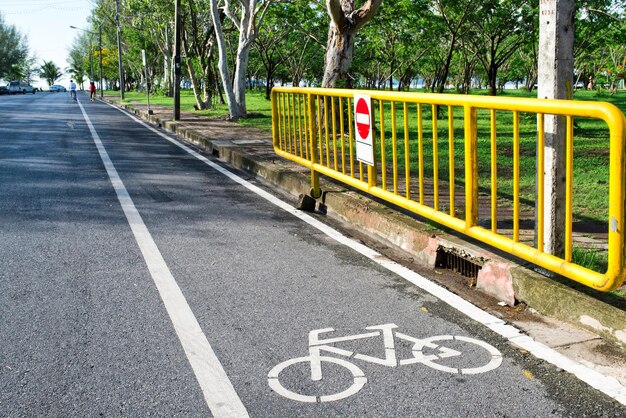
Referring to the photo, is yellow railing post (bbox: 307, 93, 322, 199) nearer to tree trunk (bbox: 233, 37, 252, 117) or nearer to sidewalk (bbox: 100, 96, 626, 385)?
sidewalk (bbox: 100, 96, 626, 385)

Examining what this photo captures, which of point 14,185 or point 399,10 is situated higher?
point 399,10

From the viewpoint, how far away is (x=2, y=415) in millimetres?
3076

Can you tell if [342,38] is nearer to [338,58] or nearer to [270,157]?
[338,58]

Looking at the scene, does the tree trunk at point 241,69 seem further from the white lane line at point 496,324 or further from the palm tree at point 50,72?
the palm tree at point 50,72

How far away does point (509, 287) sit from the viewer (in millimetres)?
4547

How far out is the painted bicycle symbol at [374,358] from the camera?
3.31 m

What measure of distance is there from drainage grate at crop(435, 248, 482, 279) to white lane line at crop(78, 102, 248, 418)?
6.58 ft

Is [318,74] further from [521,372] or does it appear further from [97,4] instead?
[521,372]

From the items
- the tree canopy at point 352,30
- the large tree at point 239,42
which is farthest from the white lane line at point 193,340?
the large tree at point 239,42

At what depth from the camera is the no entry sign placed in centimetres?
621

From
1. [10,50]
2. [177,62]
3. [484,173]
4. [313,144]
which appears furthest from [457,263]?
[10,50]

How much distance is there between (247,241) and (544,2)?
10.3 feet

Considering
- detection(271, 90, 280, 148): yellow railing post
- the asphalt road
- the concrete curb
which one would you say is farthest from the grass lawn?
the asphalt road

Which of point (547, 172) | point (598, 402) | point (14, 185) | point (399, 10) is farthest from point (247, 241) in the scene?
point (399, 10)
